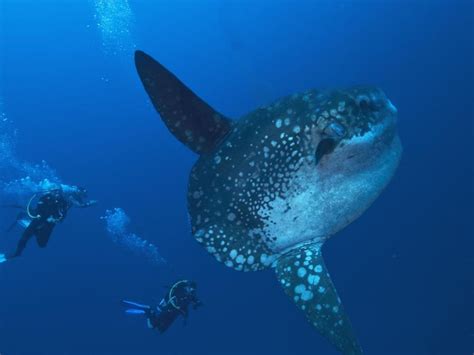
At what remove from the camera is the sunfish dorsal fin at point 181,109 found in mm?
3561

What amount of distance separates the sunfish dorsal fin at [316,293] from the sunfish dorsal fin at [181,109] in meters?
1.37

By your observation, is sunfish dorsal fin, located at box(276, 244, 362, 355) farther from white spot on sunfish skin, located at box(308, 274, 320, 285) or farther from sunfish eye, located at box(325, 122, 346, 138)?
sunfish eye, located at box(325, 122, 346, 138)

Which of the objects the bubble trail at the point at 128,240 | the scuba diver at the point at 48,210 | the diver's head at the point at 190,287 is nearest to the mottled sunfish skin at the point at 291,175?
the scuba diver at the point at 48,210

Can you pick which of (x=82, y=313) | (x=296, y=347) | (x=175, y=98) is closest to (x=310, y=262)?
(x=175, y=98)

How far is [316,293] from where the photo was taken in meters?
3.34

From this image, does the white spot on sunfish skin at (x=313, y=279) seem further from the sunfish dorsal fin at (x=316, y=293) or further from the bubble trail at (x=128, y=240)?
the bubble trail at (x=128, y=240)

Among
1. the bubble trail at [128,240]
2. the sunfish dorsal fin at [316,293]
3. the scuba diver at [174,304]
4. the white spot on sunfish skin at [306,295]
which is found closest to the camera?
the sunfish dorsal fin at [316,293]

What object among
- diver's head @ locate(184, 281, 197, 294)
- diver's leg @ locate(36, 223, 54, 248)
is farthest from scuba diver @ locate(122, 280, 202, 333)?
diver's leg @ locate(36, 223, 54, 248)

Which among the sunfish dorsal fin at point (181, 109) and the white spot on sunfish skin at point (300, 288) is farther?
the sunfish dorsal fin at point (181, 109)

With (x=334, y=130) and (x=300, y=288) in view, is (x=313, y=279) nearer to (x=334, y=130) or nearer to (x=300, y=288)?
(x=300, y=288)

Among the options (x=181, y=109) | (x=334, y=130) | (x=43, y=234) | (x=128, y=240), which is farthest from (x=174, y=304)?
(x=128, y=240)

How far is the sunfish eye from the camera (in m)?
3.42

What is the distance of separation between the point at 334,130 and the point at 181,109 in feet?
4.64

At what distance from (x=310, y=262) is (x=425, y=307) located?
106ft
